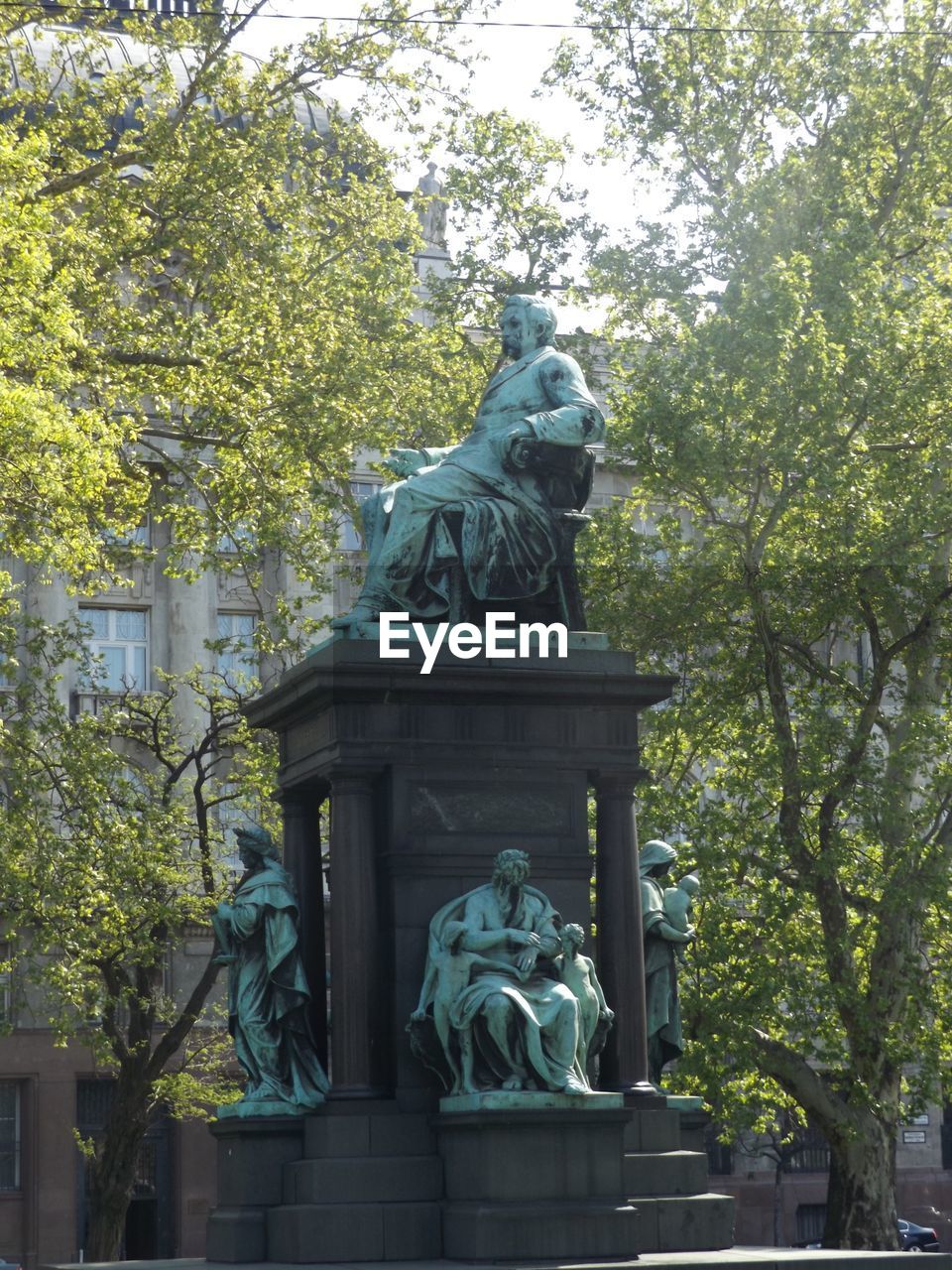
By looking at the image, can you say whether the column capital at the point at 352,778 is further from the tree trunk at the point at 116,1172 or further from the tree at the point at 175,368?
the tree trunk at the point at 116,1172

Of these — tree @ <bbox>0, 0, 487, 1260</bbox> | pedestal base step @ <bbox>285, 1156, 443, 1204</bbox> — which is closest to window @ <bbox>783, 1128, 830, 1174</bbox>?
tree @ <bbox>0, 0, 487, 1260</bbox>

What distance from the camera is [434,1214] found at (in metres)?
12.2

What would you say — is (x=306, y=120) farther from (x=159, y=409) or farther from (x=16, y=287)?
(x=16, y=287)

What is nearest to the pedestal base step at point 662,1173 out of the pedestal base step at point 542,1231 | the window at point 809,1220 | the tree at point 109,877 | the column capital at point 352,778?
the pedestal base step at point 542,1231

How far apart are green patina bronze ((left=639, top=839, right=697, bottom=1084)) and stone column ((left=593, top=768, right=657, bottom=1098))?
0.36 meters

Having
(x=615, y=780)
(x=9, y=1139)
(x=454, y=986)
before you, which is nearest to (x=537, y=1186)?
(x=454, y=986)

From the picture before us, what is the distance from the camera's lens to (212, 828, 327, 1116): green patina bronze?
42.6 ft

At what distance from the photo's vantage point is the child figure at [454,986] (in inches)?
484

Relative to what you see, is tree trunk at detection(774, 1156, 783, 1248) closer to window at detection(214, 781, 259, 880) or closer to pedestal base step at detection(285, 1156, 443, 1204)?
window at detection(214, 781, 259, 880)

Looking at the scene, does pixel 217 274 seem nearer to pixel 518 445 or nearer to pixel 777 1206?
pixel 518 445

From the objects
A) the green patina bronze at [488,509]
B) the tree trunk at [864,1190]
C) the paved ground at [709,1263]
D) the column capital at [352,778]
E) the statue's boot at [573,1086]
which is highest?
the green patina bronze at [488,509]

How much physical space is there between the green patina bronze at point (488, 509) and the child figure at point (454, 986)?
211 cm

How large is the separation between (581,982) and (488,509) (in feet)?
9.80

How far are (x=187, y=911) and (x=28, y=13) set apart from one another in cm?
1136
